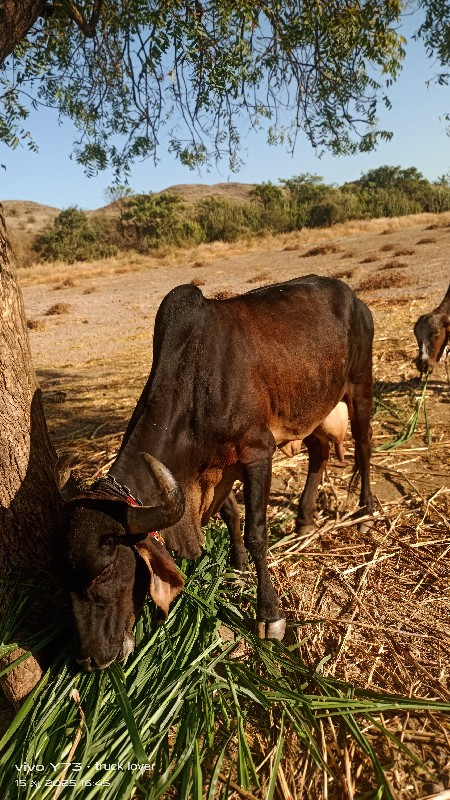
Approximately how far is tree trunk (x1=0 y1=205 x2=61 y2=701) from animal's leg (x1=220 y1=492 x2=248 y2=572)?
1254 mm

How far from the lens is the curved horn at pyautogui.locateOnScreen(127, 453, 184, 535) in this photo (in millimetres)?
2758

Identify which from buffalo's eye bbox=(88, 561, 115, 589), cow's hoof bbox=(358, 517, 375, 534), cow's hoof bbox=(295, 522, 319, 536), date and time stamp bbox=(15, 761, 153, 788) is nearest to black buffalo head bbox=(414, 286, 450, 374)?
cow's hoof bbox=(358, 517, 375, 534)

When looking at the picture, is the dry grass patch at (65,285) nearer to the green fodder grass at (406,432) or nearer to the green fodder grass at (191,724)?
the green fodder grass at (406,432)

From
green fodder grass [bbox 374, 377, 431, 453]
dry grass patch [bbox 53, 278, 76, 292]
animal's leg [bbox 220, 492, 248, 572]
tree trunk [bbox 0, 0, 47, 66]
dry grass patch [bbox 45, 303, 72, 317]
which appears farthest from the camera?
dry grass patch [bbox 53, 278, 76, 292]

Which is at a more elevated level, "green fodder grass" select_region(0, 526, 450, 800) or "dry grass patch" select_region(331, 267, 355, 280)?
"dry grass patch" select_region(331, 267, 355, 280)

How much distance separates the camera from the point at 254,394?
12.8 ft

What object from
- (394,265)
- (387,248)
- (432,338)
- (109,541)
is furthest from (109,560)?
(387,248)

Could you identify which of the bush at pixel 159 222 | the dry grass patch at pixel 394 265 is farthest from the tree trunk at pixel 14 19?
the bush at pixel 159 222

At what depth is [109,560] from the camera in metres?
2.91

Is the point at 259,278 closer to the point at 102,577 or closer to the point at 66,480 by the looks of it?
the point at 66,480

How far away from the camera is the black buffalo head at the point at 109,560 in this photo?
285 cm

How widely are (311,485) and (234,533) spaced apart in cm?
94

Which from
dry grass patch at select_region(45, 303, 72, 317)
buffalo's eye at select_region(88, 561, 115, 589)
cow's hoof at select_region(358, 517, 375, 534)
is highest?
buffalo's eye at select_region(88, 561, 115, 589)

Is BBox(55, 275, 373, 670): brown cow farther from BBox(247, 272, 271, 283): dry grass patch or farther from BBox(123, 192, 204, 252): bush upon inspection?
BBox(123, 192, 204, 252): bush
